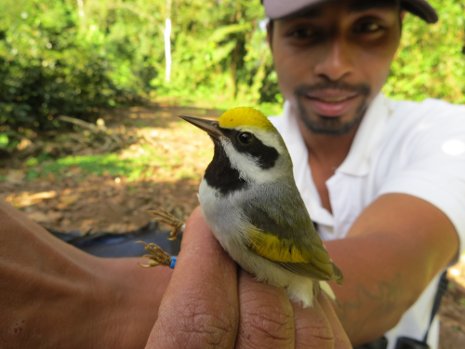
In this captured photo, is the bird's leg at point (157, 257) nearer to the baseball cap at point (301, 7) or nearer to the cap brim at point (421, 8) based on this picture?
the baseball cap at point (301, 7)

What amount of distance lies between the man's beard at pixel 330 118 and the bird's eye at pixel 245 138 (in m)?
1.00

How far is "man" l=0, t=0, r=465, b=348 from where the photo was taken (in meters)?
1.01

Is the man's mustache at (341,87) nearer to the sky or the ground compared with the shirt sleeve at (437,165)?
nearer to the sky

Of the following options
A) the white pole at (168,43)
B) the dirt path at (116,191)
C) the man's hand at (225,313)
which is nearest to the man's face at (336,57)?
the man's hand at (225,313)

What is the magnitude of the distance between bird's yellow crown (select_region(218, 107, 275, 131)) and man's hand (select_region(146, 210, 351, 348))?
→ 40 cm

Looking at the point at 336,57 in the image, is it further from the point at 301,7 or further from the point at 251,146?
the point at 251,146

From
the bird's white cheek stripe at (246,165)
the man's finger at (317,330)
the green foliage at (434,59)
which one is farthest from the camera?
the green foliage at (434,59)

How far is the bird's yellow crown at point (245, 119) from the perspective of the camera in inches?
48.4

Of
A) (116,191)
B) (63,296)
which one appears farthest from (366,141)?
(116,191)

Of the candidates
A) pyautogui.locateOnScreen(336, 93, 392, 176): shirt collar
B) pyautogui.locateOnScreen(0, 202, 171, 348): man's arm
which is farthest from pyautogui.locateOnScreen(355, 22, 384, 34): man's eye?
pyautogui.locateOnScreen(0, 202, 171, 348): man's arm

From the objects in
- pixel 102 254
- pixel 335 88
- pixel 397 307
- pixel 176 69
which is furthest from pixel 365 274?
pixel 176 69

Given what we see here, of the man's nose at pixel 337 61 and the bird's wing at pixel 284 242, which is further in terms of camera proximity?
the man's nose at pixel 337 61

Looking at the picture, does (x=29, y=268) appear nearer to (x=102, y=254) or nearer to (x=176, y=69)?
(x=102, y=254)

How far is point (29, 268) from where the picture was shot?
103 centimetres
